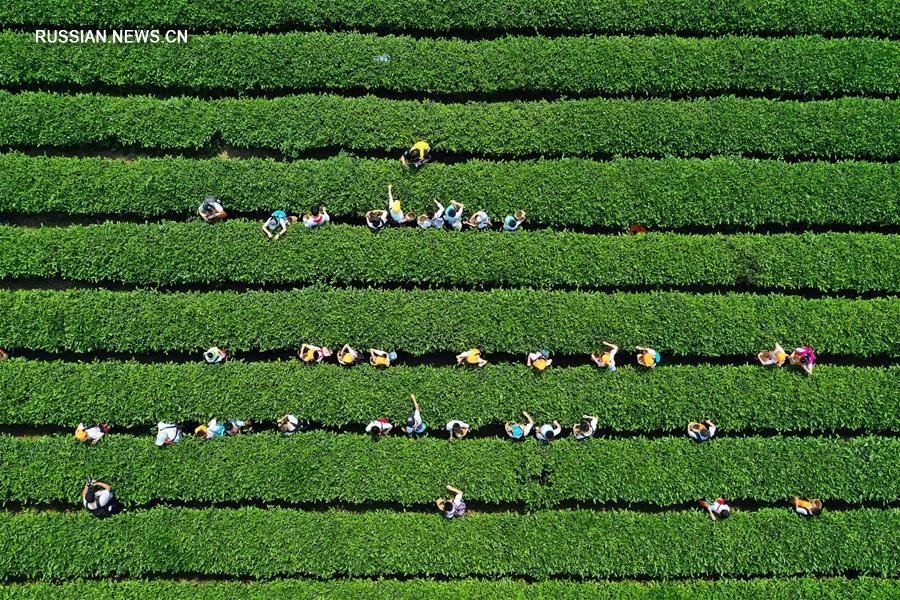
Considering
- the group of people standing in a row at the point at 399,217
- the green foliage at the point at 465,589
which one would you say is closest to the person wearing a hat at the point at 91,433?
the green foliage at the point at 465,589

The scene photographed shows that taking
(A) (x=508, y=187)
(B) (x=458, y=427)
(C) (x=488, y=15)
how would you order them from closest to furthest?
(B) (x=458, y=427), (A) (x=508, y=187), (C) (x=488, y=15)

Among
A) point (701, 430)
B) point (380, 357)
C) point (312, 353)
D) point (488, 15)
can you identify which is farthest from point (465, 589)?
point (488, 15)

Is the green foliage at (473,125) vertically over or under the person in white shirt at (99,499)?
over

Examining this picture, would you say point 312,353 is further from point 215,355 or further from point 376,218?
point 376,218

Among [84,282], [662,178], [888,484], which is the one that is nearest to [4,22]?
[84,282]

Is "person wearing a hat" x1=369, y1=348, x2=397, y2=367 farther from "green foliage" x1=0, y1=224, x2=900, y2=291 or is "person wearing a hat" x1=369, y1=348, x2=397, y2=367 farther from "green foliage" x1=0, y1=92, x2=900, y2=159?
"green foliage" x1=0, y1=92, x2=900, y2=159

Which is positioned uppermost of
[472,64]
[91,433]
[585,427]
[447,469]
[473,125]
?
[472,64]

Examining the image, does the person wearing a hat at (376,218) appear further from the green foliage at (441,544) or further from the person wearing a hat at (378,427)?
the green foliage at (441,544)
